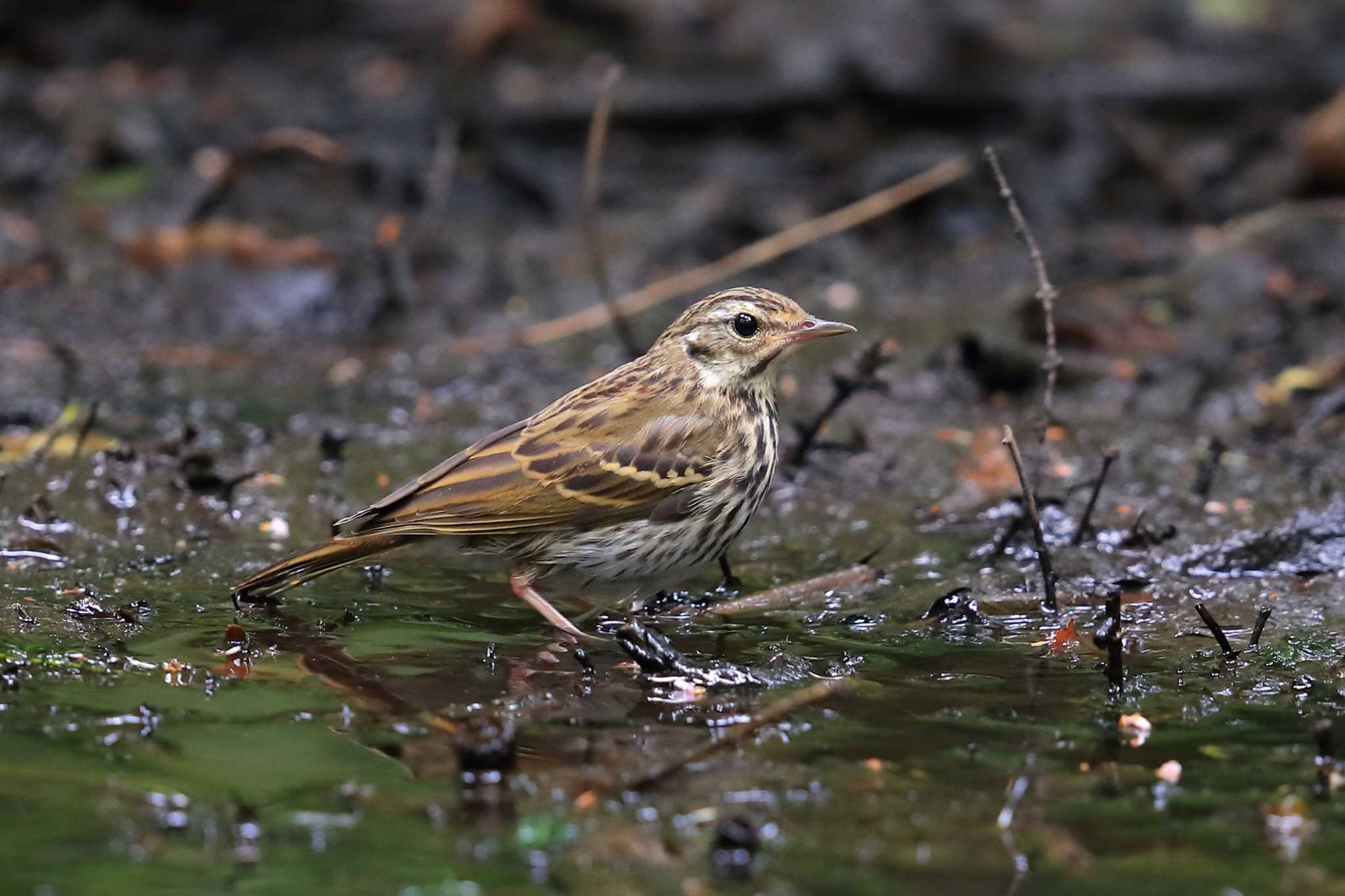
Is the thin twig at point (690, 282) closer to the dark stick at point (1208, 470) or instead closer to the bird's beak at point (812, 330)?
the bird's beak at point (812, 330)

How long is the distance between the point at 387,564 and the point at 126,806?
98.0 inches

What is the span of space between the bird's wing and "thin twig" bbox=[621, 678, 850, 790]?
1090mm

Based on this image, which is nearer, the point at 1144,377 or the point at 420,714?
the point at 420,714

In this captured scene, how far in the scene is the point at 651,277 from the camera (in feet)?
34.6

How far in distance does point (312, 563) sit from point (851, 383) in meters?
2.40

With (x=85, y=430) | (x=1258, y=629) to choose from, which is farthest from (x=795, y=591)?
(x=85, y=430)

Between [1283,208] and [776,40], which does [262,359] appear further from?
[1283,208]

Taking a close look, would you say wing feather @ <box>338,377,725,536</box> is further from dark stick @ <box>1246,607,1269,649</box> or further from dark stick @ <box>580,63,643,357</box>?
dark stick @ <box>580,63,643,357</box>

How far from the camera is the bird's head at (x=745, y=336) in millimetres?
6070

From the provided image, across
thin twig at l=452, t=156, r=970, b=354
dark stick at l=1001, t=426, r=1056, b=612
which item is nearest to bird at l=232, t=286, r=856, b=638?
dark stick at l=1001, t=426, r=1056, b=612

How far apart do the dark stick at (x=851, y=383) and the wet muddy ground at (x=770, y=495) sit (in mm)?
109

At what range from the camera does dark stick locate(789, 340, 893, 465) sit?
6699 mm

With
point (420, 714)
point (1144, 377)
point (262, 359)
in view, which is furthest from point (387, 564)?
point (1144, 377)

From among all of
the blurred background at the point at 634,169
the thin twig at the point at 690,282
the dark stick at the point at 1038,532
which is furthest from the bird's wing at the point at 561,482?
the blurred background at the point at 634,169
